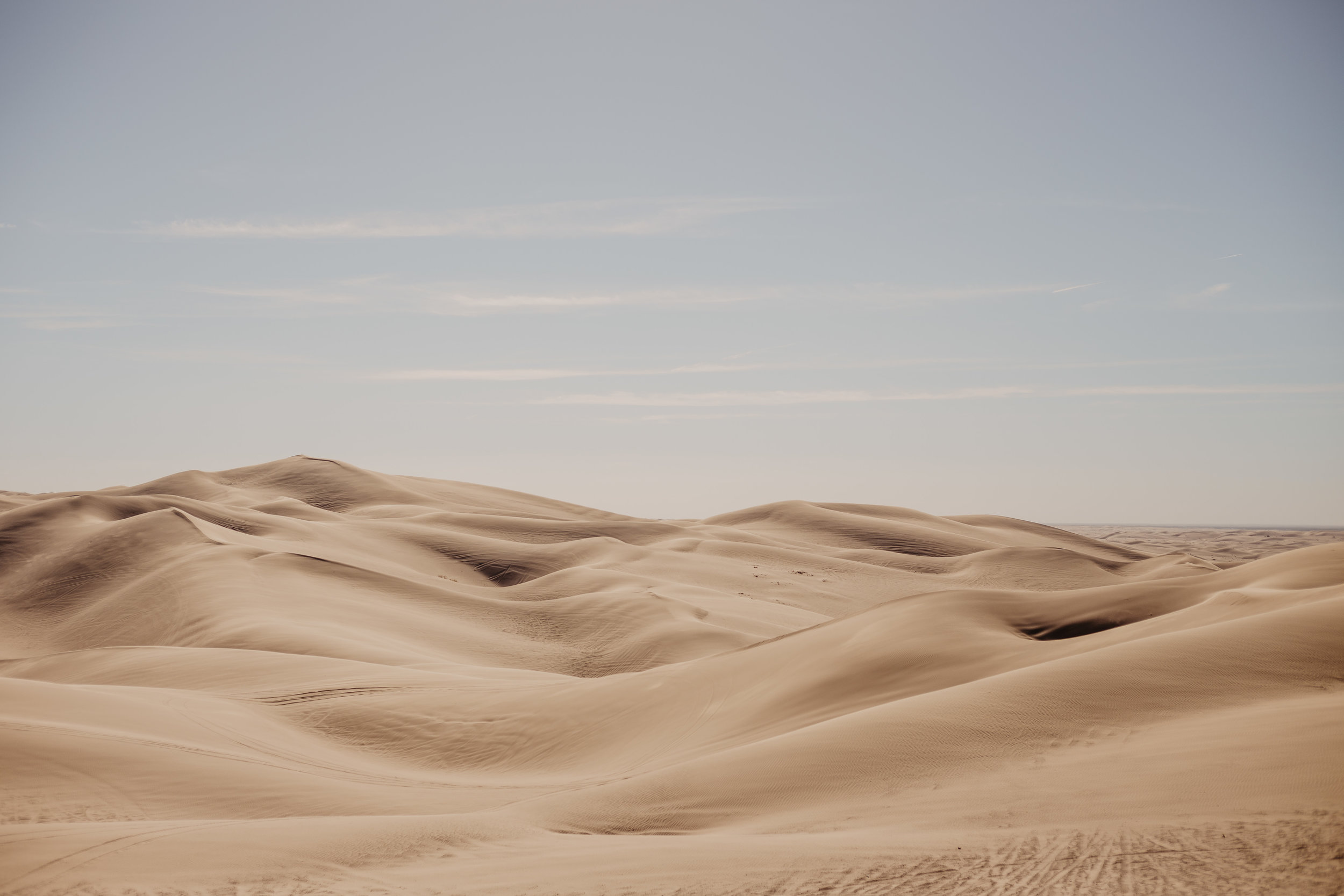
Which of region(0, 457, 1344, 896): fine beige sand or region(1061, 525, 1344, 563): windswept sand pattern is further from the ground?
region(1061, 525, 1344, 563): windswept sand pattern

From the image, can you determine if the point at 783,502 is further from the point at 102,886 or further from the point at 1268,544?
the point at 1268,544

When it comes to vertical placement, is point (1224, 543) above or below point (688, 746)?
above

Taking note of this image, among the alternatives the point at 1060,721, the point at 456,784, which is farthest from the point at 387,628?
the point at 1060,721

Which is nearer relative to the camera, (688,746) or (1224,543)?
(688,746)

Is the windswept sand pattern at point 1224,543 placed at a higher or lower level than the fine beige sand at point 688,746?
higher

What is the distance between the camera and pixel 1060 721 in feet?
32.7

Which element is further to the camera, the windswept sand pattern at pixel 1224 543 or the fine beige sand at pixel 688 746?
the windswept sand pattern at pixel 1224 543

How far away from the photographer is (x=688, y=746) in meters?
13.5

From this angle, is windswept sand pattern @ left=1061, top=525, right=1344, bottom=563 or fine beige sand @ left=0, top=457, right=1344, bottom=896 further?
windswept sand pattern @ left=1061, top=525, right=1344, bottom=563

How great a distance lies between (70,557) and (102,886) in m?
35.1

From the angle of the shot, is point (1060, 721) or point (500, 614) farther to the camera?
point (500, 614)

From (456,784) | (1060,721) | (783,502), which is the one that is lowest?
(456,784)

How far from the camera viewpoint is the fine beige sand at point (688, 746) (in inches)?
285

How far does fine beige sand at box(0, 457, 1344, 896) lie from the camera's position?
723 centimetres
